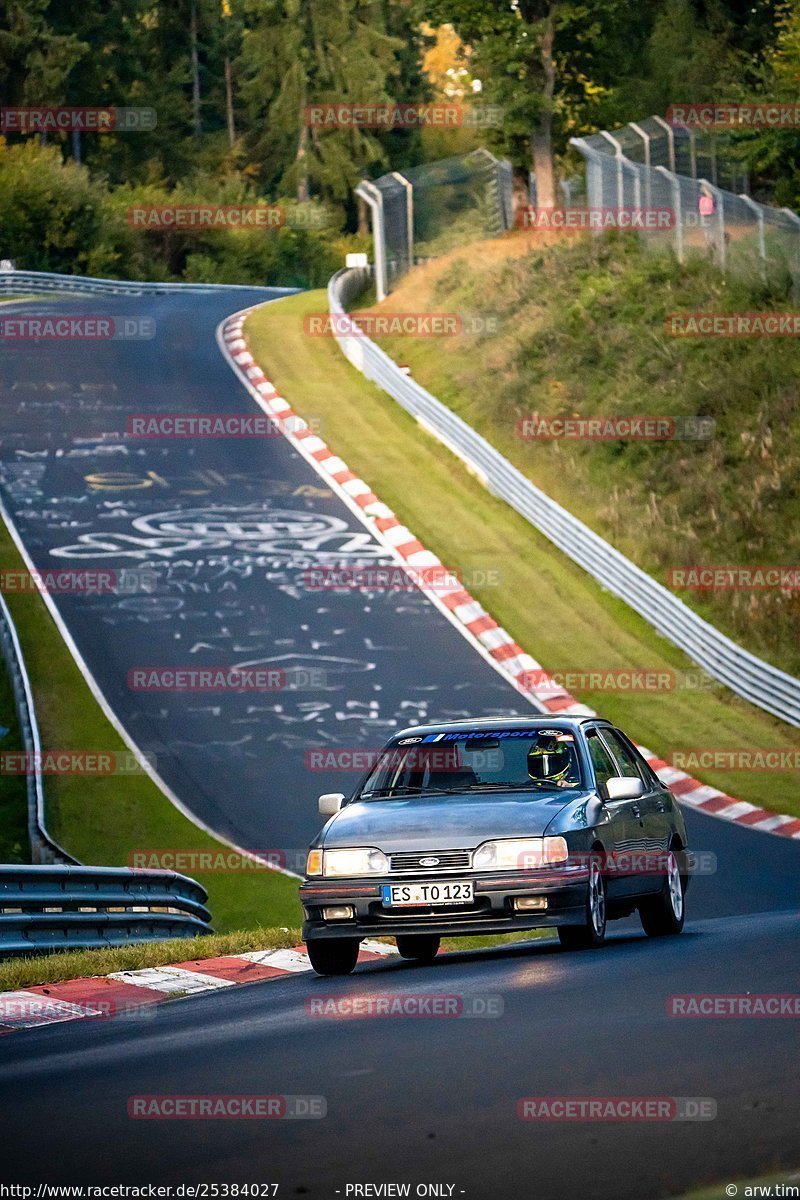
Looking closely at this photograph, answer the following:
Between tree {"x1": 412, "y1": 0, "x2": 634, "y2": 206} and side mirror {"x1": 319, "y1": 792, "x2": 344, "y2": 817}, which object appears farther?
tree {"x1": 412, "y1": 0, "x2": 634, "y2": 206}

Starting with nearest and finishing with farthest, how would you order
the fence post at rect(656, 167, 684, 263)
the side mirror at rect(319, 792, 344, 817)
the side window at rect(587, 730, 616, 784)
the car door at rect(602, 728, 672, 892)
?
the side mirror at rect(319, 792, 344, 817) → the side window at rect(587, 730, 616, 784) → the car door at rect(602, 728, 672, 892) → the fence post at rect(656, 167, 684, 263)

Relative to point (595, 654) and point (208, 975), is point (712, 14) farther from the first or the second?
point (208, 975)

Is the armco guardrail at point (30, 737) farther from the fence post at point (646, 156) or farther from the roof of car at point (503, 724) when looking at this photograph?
the fence post at point (646, 156)

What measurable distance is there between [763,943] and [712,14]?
47.7 metres

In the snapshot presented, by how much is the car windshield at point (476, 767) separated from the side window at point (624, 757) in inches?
37.2

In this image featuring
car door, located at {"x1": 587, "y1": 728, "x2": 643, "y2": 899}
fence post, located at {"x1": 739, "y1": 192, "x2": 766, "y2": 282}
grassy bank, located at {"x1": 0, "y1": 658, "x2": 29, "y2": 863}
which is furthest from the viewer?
fence post, located at {"x1": 739, "y1": 192, "x2": 766, "y2": 282}

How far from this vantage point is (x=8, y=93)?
276 feet

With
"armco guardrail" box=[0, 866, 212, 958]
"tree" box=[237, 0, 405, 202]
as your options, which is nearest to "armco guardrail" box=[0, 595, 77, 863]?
"armco guardrail" box=[0, 866, 212, 958]

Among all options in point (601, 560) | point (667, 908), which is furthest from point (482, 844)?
point (601, 560)

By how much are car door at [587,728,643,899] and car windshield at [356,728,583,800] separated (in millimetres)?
263

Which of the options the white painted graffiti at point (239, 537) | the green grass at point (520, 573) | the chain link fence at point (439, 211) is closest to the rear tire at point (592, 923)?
the green grass at point (520, 573)

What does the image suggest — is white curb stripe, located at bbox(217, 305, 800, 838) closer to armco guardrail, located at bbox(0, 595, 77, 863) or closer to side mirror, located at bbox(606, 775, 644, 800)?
armco guardrail, located at bbox(0, 595, 77, 863)

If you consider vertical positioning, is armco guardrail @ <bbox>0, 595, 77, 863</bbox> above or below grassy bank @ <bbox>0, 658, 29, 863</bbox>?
above

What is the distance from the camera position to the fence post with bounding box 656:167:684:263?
118 feet
